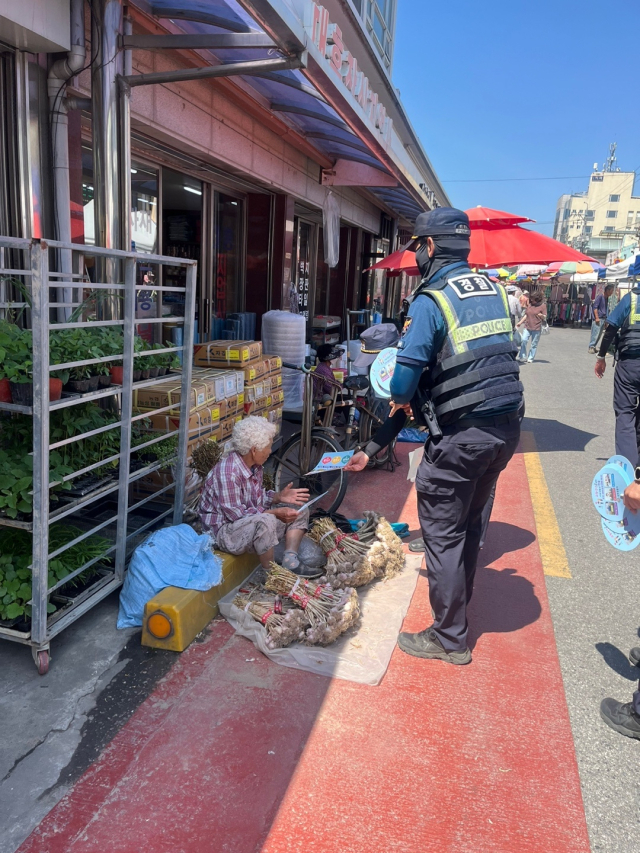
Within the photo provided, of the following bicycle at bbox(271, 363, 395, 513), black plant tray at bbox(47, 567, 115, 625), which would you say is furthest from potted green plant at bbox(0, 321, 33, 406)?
bicycle at bbox(271, 363, 395, 513)

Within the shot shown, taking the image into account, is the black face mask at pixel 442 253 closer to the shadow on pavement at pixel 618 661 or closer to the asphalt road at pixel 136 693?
the asphalt road at pixel 136 693

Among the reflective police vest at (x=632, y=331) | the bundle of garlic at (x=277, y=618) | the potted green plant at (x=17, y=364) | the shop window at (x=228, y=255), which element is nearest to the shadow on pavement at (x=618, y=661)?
the bundle of garlic at (x=277, y=618)

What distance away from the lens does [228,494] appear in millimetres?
3709

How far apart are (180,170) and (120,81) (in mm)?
2672

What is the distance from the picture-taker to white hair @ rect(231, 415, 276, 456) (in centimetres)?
370

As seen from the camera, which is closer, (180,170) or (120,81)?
(120,81)

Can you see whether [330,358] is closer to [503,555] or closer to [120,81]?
[503,555]

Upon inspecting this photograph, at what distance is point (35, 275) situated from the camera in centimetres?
242

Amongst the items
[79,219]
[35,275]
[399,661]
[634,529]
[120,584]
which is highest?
[79,219]

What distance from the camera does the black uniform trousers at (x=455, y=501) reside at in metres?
2.98

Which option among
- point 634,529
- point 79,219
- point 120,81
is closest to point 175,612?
point 634,529

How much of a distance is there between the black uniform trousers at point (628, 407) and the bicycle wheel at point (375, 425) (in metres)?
2.13

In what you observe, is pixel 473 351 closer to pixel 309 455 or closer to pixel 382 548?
pixel 382 548

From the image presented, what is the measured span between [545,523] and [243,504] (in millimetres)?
2848
